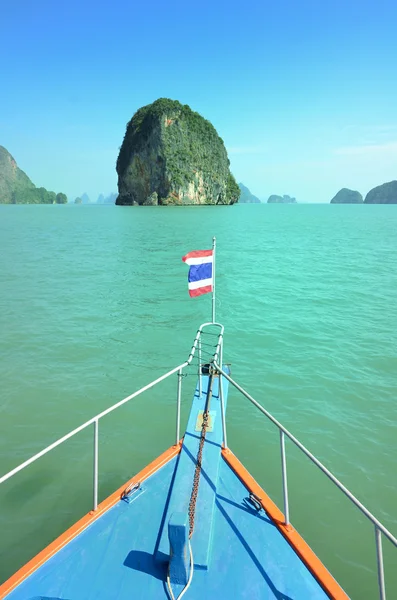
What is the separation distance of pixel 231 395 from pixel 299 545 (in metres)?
5.37

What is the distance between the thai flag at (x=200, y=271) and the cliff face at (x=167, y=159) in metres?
108

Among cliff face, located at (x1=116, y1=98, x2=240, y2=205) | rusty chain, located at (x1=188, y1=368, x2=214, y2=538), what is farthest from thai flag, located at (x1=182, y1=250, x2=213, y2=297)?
cliff face, located at (x1=116, y1=98, x2=240, y2=205)

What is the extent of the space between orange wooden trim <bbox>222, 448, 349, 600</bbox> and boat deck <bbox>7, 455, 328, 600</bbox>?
5cm

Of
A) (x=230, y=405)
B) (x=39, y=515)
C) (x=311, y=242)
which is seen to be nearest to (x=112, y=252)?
(x=311, y=242)

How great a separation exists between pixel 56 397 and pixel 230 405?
4.08 meters

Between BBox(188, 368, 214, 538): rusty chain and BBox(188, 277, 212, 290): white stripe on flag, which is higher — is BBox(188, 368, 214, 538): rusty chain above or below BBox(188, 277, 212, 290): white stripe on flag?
below

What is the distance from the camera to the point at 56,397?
9281 millimetres

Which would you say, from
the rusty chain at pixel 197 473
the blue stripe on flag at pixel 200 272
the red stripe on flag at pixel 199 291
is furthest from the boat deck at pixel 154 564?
the blue stripe on flag at pixel 200 272

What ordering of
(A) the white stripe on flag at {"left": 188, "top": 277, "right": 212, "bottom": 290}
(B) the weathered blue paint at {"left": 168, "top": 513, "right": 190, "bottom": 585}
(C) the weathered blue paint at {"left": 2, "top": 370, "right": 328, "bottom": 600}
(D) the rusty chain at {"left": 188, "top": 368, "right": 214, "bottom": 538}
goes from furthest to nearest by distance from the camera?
(A) the white stripe on flag at {"left": 188, "top": 277, "right": 212, "bottom": 290}, (D) the rusty chain at {"left": 188, "top": 368, "right": 214, "bottom": 538}, (C) the weathered blue paint at {"left": 2, "top": 370, "right": 328, "bottom": 600}, (B) the weathered blue paint at {"left": 168, "top": 513, "right": 190, "bottom": 585}

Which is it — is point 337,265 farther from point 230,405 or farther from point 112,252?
point 230,405

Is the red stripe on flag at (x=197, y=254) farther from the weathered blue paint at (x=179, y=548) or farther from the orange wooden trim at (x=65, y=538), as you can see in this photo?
the weathered blue paint at (x=179, y=548)

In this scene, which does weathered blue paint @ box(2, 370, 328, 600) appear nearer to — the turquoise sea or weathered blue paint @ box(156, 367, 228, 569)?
weathered blue paint @ box(156, 367, 228, 569)

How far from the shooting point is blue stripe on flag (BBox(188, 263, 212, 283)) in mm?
7648

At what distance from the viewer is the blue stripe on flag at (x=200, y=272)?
7.65 m
